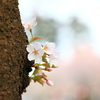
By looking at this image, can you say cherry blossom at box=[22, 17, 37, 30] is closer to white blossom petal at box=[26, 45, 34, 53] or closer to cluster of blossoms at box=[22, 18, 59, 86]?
cluster of blossoms at box=[22, 18, 59, 86]

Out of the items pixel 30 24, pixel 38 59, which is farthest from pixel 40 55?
pixel 30 24

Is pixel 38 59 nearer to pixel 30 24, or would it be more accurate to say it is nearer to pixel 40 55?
pixel 40 55

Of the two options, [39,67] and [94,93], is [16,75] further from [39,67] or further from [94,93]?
[94,93]

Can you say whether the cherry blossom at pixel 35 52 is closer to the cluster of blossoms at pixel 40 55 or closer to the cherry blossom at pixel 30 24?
the cluster of blossoms at pixel 40 55

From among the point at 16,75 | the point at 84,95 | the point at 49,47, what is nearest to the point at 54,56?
Result: the point at 49,47

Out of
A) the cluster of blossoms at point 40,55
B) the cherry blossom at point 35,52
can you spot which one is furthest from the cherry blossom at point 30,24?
the cherry blossom at point 35,52
